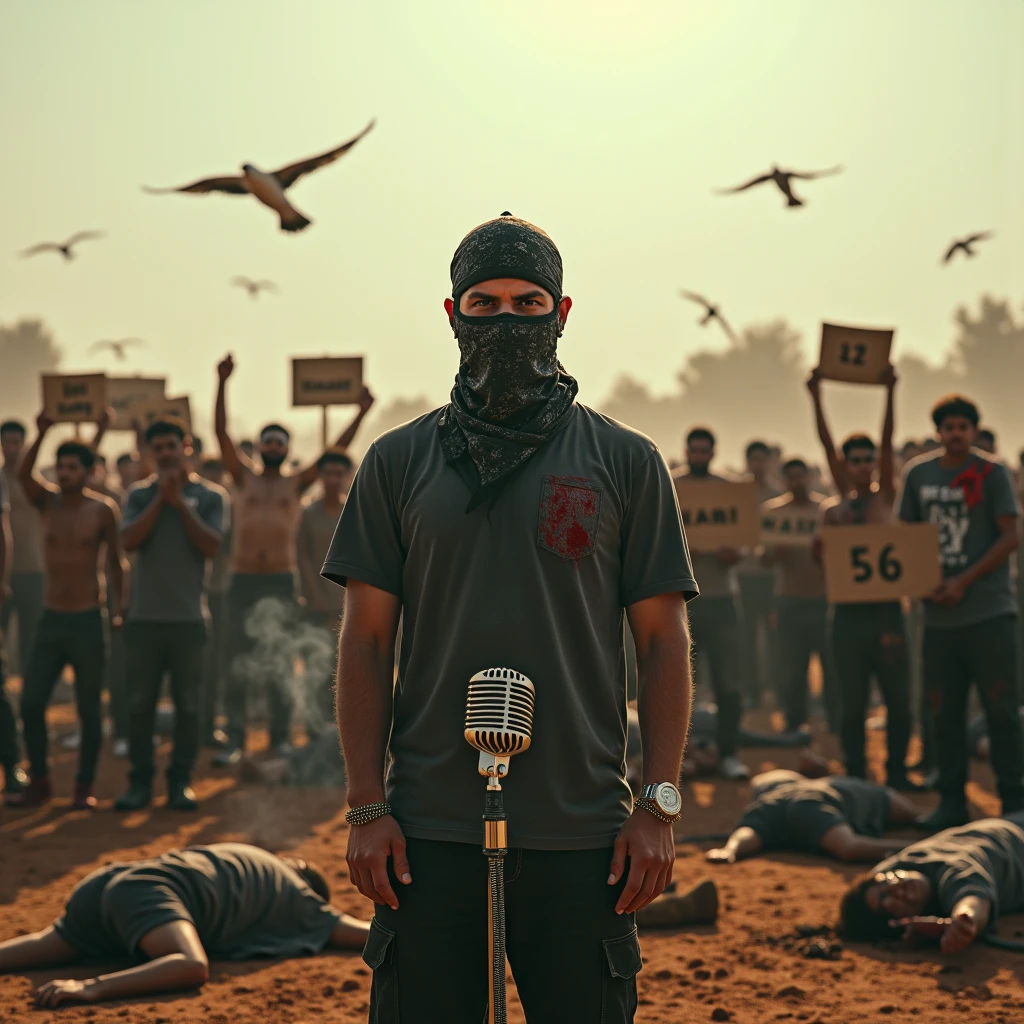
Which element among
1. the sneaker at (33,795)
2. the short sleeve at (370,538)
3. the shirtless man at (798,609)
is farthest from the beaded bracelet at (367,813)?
the shirtless man at (798,609)

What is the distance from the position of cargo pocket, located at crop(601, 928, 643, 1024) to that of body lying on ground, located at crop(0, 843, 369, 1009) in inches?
117

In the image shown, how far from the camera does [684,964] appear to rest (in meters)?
5.69

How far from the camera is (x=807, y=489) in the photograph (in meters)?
12.1

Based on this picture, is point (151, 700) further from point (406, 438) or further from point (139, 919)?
point (406, 438)

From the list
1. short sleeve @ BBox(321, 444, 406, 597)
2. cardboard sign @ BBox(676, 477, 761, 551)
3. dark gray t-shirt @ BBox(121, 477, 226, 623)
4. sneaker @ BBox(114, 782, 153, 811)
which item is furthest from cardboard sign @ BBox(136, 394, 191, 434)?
short sleeve @ BBox(321, 444, 406, 597)

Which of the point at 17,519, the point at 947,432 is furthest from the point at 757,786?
the point at 17,519

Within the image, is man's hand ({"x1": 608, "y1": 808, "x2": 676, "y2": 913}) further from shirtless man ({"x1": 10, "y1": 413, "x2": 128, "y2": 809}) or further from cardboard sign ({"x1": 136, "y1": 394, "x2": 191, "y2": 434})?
cardboard sign ({"x1": 136, "y1": 394, "x2": 191, "y2": 434})

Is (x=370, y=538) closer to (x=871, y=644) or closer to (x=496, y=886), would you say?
(x=496, y=886)

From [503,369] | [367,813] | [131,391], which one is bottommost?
[367,813]

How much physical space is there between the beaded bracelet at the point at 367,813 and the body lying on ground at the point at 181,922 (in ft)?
9.34

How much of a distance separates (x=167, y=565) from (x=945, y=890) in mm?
5484

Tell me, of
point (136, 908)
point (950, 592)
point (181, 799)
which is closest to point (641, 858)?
point (136, 908)

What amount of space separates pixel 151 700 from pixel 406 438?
267 inches

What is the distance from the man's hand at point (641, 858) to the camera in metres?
2.61
